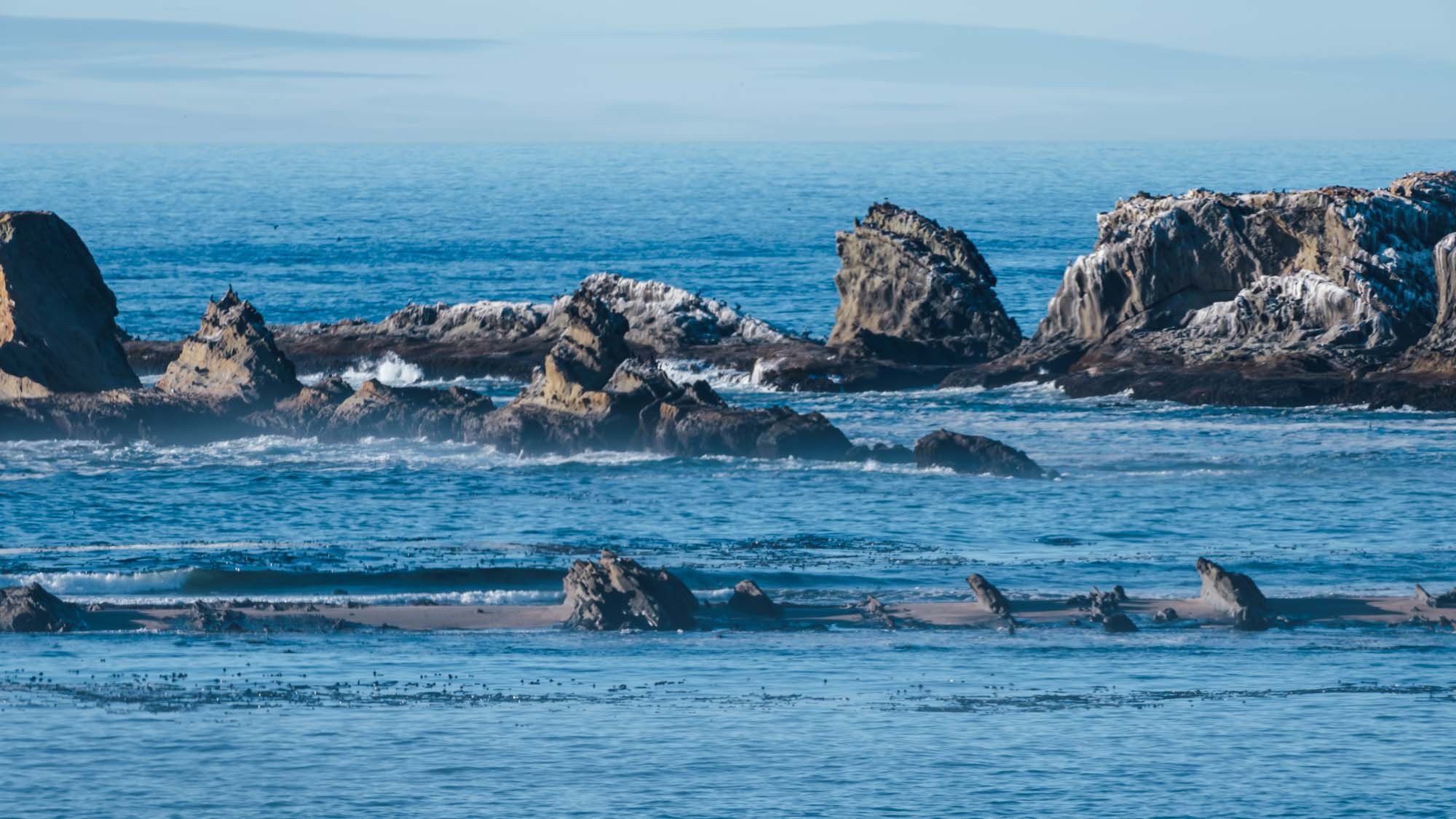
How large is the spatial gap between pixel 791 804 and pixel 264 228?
176583mm

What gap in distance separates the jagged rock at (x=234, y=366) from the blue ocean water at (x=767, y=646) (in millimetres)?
3734

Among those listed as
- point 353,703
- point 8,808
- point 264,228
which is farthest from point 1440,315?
point 264,228

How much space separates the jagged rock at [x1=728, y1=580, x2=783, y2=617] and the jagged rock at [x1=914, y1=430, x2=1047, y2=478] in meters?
19.2

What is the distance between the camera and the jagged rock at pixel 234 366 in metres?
65.1

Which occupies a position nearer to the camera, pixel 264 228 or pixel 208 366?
pixel 208 366

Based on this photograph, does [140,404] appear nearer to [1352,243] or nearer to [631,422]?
[631,422]

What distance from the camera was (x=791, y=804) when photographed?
26.2m

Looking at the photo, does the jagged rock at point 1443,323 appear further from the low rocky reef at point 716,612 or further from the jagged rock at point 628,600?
the jagged rock at point 628,600

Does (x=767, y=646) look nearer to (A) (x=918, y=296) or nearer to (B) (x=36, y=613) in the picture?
(B) (x=36, y=613)

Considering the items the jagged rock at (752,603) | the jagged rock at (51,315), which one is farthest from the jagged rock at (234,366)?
the jagged rock at (752,603)

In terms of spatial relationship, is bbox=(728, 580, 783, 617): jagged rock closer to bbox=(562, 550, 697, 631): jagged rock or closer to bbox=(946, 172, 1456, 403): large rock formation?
bbox=(562, 550, 697, 631): jagged rock

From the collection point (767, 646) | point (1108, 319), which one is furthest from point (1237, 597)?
point (1108, 319)

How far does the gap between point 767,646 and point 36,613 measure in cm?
1237

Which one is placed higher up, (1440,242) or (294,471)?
(1440,242)
